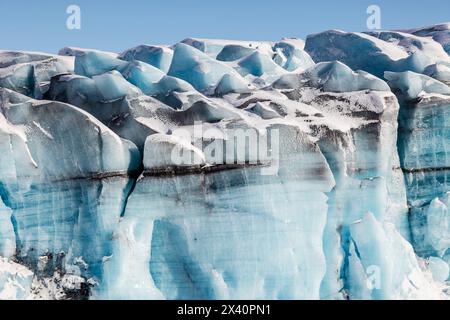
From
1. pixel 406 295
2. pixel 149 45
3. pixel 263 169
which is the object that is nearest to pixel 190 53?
pixel 149 45

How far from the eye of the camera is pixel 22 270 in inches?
440

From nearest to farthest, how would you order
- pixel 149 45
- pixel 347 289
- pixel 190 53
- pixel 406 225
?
pixel 347 289 < pixel 406 225 < pixel 190 53 < pixel 149 45

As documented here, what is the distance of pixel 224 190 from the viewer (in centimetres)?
1098

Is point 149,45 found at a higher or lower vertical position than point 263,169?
higher

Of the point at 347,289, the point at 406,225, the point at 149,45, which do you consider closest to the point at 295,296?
the point at 347,289

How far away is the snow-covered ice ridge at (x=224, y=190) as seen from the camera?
10.9 meters

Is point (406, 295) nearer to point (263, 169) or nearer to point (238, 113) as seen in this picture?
point (263, 169)

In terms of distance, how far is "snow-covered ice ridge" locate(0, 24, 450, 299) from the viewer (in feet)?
35.8

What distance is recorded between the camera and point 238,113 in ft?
38.0

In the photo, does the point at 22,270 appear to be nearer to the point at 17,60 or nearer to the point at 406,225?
the point at 17,60

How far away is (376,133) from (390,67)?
2.08m
